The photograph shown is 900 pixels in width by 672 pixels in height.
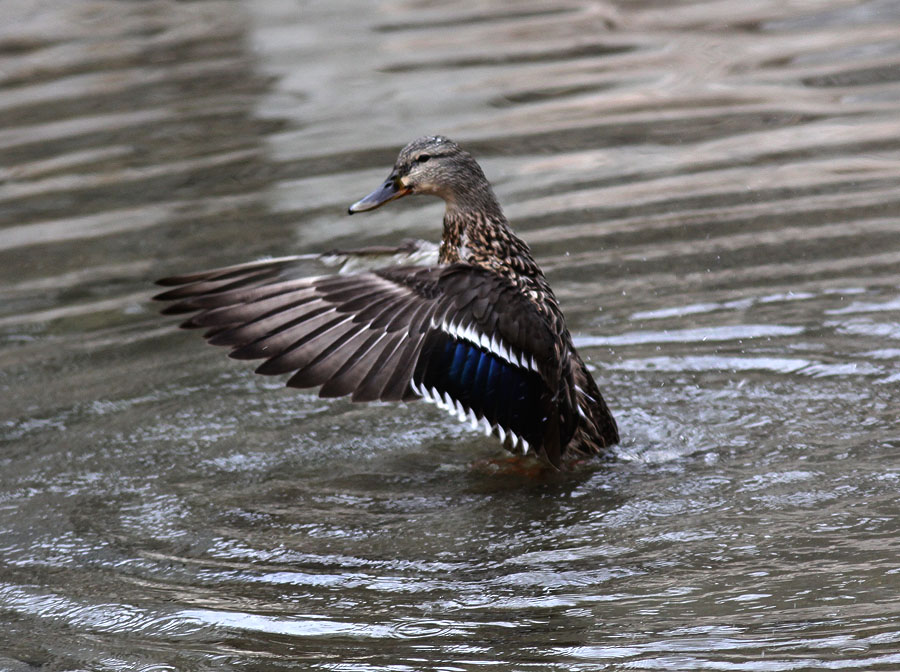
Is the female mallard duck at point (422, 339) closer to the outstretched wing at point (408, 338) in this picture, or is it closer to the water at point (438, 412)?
the outstretched wing at point (408, 338)

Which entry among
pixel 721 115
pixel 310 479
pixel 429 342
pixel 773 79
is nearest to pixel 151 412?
pixel 310 479

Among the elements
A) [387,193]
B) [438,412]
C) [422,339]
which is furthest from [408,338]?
[438,412]

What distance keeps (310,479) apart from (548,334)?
1164 mm

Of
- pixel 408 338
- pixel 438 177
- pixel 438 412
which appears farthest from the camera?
pixel 438 412

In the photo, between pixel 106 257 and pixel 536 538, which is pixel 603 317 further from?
pixel 106 257

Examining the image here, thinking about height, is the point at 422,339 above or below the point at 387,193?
below

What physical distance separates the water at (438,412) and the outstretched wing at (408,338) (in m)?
0.39

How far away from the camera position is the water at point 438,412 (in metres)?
4.36

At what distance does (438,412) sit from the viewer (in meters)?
6.30

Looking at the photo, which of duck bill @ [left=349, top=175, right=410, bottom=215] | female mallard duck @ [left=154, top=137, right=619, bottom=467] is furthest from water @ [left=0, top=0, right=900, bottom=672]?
duck bill @ [left=349, top=175, right=410, bottom=215]

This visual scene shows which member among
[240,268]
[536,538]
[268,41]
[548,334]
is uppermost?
[268,41]

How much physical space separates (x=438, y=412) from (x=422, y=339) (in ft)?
3.85

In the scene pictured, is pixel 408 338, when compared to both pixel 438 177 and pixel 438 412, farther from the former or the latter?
pixel 438 412

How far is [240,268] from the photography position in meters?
5.51
